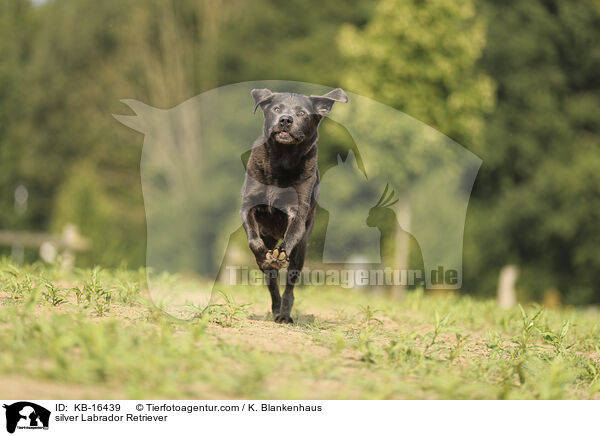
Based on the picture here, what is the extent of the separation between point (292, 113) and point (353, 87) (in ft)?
39.2

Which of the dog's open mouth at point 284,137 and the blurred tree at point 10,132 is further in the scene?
the blurred tree at point 10,132

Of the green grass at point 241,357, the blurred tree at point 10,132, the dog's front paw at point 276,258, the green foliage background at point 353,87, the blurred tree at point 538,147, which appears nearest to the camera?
the green grass at point 241,357

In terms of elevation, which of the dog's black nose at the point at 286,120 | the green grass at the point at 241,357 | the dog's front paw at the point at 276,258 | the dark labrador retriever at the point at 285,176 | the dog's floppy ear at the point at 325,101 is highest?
the dog's floppy ear at the point at 325,101

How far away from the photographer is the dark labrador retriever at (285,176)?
6000 mm

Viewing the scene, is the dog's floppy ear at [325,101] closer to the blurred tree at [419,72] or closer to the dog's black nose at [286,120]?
the dog's black nose at [286,120]

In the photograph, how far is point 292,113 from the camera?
19.9 ft

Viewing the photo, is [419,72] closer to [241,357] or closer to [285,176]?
[285,176]

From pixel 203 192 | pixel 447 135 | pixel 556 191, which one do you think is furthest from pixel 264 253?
pixel 203 192

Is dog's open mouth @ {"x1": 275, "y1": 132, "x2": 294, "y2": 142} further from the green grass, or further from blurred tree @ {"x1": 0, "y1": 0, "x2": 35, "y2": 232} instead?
blurred tree @ {"x1": 0, "y1": 0, "x2": 35, "y2": 232}

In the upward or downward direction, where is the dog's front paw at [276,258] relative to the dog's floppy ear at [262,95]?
downward

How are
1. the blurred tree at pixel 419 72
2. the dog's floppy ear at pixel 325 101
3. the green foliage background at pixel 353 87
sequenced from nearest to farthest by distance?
the dog's floppy ear at pixel 325 101 < the blurred tree at pixel 419 72 < the green foliage background at pixel 353 87

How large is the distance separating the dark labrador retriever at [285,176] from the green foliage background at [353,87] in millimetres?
3061
